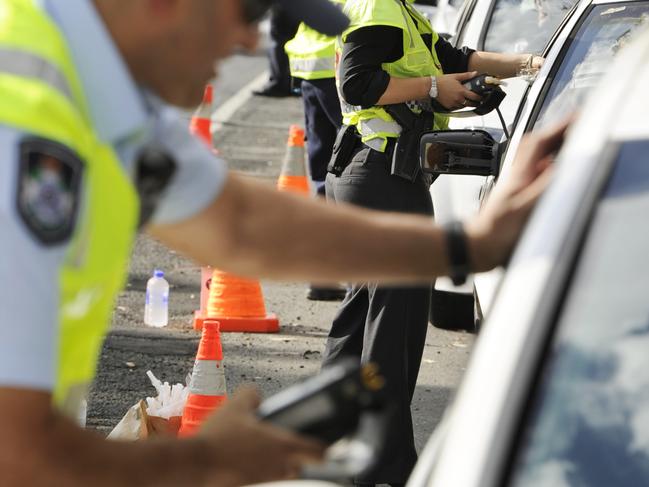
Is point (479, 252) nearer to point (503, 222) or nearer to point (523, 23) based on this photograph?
point (503, 222)

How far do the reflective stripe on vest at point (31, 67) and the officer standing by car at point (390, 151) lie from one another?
3517 millimetres

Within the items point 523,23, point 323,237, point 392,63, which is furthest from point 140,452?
point 523,23

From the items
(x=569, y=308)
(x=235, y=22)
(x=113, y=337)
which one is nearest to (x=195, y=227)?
(x=235, y=22)

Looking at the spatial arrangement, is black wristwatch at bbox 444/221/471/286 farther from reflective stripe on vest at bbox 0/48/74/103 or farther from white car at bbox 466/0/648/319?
white car at bbox 466/0/648/319

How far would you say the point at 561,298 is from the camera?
2154 millimetres

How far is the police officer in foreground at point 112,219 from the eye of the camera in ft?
5.42

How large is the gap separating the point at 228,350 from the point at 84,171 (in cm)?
557

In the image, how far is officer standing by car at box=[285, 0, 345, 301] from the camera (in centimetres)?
852

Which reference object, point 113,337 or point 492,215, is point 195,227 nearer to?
point 492,215

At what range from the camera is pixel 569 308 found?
7.13 ft

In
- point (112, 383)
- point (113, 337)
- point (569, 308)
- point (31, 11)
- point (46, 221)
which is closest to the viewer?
point (46, 221)

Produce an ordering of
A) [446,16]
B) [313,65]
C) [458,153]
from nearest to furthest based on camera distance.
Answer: [458,153] → [313,65] → [446,16]

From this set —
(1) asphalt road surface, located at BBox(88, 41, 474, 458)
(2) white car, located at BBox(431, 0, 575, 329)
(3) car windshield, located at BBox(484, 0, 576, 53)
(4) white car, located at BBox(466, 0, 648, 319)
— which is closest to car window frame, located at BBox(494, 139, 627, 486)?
(4) white car, located at BBox(466, 0, 648, 319)

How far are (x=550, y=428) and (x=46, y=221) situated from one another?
90cm
